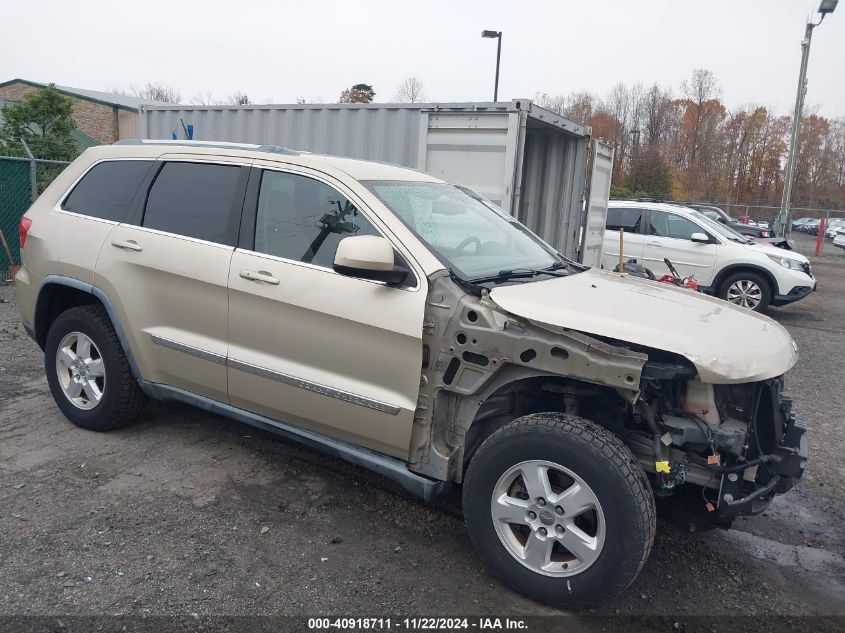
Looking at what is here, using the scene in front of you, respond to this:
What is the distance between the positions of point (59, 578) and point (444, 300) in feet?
6.94

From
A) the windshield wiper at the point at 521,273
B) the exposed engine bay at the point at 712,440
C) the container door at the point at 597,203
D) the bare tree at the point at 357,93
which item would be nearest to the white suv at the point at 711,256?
the container door at the point at 597,203

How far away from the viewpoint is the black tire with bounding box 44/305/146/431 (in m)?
4.33

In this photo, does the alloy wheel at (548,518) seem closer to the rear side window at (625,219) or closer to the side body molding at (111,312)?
the side body molding at (111,312)

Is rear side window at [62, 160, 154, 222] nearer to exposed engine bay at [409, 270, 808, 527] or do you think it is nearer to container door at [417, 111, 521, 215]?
exposed engine bay at [409, 270, 808, 527]

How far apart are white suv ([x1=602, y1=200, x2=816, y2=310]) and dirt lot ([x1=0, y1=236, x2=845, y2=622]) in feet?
23.0

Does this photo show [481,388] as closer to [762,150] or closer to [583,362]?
[583,362]

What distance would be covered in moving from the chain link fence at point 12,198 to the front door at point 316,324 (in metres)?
7.73

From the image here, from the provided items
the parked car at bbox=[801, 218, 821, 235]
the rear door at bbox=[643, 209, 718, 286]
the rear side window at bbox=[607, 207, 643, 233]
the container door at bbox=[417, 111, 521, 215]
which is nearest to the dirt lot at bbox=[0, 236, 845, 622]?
the container door at bbox=[417, 111, 521, 215]

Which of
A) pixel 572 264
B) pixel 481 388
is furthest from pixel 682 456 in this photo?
pixel 572 264

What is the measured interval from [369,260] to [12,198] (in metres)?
9.11

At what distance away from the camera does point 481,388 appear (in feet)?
10.2

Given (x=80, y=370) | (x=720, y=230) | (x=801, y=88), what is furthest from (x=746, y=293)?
(x=801, y=88)

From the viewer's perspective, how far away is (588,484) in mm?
2814

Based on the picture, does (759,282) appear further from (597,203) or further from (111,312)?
(111,312)
